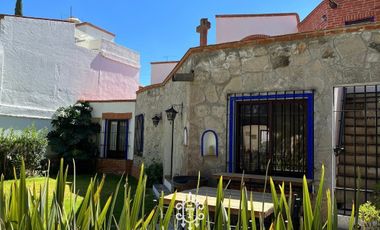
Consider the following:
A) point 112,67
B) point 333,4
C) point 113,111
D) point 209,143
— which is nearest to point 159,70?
point 112,67

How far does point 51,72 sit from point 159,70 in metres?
5.82

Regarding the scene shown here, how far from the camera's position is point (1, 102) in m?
13.5

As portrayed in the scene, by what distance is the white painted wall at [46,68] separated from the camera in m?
13.9

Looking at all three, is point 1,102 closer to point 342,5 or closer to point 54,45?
point 54,45

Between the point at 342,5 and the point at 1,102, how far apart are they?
14.4m

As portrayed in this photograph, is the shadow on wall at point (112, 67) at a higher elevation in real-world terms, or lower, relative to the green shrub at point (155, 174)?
higher

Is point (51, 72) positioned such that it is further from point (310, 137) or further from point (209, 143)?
point (310, 137)

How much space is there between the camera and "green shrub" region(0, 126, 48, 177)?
11562 millimetres

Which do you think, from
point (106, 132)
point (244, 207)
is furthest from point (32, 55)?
point (244, 207)

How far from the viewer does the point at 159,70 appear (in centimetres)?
1856

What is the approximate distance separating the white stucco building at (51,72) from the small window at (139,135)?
3.35 ft

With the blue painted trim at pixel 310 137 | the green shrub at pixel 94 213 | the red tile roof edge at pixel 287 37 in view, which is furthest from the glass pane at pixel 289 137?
the green shrub at pixel 94 213

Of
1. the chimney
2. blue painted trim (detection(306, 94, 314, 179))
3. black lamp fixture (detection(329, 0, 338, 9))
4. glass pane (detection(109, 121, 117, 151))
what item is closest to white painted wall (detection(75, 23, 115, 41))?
glass pane (detection(109, 121, 117, 151))

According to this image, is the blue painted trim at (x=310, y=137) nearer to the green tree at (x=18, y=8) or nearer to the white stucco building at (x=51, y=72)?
the white stucco building at (x=51, y=72)
